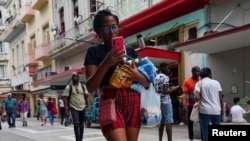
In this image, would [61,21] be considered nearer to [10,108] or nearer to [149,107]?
[10,108]

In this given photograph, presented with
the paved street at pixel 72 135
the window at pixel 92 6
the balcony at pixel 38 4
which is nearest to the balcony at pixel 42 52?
the balcony at pixel 38 4

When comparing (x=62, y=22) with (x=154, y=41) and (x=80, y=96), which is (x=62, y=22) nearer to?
(x=154, y=41)

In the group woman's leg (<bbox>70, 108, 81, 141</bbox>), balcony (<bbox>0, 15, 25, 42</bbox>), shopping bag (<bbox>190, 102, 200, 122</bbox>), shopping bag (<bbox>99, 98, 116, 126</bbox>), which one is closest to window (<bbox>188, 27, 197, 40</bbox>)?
shopping bag (<bbox>190, 102, 200, 122</bbox>)

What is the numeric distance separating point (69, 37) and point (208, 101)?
61.1ft

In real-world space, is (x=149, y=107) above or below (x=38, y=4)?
below

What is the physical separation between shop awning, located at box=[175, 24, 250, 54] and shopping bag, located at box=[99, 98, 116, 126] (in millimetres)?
6527

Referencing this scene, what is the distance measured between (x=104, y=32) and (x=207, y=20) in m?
10.2

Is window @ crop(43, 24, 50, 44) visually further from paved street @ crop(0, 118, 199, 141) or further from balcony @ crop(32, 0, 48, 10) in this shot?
paved street @ crop(0, 118, 199, 141)

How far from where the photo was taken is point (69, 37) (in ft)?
80.5

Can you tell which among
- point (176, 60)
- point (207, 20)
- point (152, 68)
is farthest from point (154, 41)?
point (152, 68)

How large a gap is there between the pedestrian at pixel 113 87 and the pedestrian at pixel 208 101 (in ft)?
12.9

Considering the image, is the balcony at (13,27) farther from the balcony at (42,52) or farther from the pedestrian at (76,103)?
the pedestrian at (76,103)

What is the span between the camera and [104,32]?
3.10 m

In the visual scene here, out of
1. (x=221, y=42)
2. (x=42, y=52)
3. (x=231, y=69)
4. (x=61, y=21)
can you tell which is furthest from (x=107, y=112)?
(x=42, y=52)
